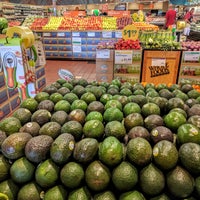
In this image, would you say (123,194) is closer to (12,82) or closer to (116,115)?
(116,115)

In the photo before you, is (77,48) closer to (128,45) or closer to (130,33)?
(130,33)

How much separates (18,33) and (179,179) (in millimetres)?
2902

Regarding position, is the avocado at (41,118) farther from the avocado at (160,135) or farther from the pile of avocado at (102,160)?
the avocado at (160,135)

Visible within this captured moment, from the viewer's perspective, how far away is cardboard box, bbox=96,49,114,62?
4117 mm

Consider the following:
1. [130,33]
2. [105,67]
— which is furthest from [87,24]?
[105,67]

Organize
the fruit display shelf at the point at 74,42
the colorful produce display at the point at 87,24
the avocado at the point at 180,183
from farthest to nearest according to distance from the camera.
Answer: the colorful produce display at the point at 87,24 → the fruit display shelf at the point at 74,42 → the avocado at the point at 180,183

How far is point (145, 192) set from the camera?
102 cm

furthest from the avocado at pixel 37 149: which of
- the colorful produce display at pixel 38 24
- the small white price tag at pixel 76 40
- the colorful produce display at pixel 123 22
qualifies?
the colorful produce display at pixel 38 24

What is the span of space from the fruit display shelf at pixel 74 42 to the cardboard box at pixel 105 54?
384cm

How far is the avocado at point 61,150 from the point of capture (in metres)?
1.03

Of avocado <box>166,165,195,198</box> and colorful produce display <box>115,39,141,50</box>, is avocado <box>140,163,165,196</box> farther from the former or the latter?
colorful produce display <box>115,39,141,50</box>

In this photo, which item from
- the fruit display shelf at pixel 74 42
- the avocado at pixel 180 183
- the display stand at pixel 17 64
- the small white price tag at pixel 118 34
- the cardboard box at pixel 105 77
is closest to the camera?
the avocado at pixel 180 183

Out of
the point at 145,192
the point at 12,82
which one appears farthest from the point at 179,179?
the point at 12,82

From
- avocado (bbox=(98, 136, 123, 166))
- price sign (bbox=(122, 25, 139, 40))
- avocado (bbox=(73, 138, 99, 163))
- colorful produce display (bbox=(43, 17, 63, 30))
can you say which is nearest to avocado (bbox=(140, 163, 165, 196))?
avocado (bbox=(98, 136, 123, 166))
